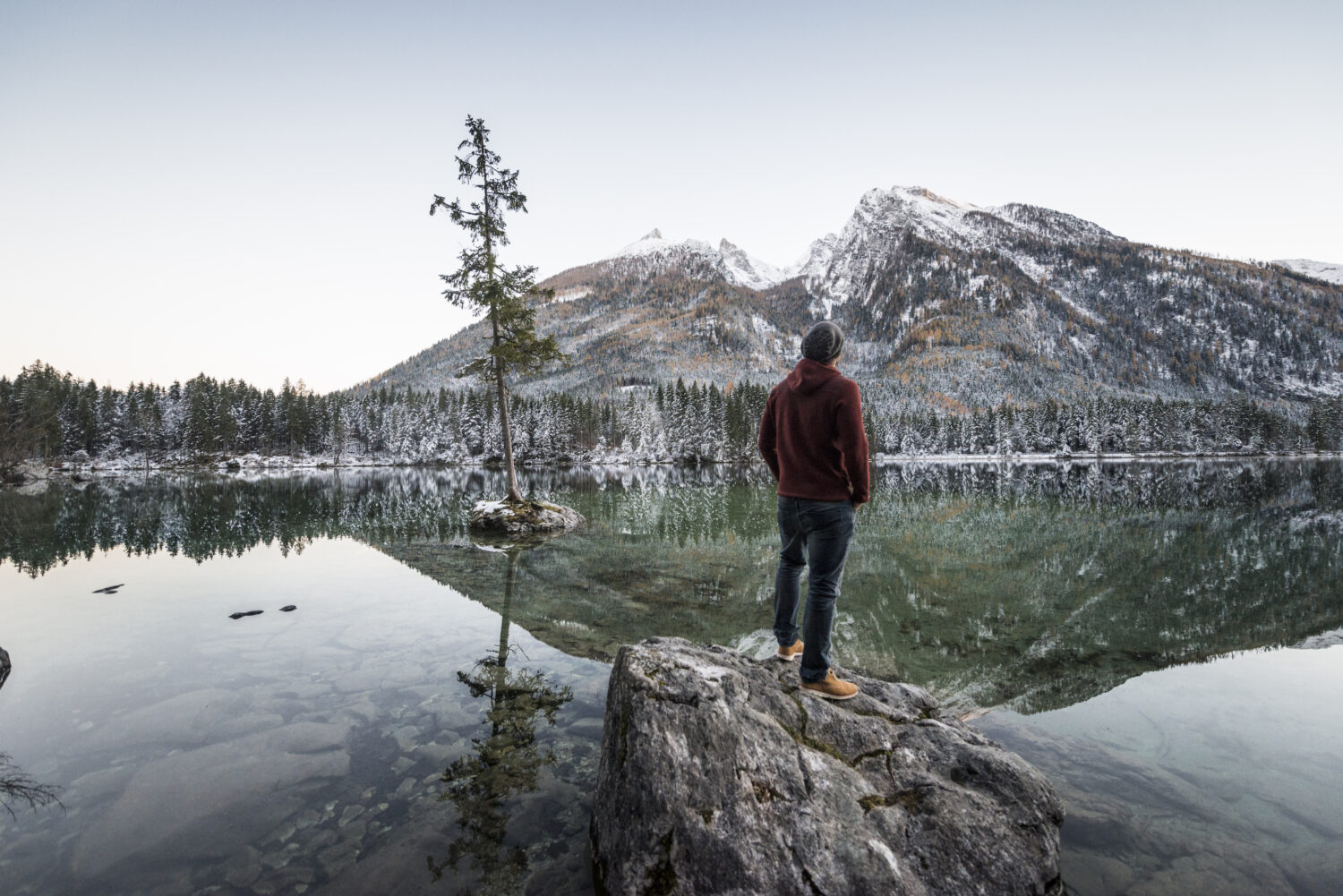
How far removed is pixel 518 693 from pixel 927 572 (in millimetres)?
11278

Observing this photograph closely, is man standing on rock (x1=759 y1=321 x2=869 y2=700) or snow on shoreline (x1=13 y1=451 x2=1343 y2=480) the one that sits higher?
man standing on rock (x1=759 y1=321 x2=869 y2=700)

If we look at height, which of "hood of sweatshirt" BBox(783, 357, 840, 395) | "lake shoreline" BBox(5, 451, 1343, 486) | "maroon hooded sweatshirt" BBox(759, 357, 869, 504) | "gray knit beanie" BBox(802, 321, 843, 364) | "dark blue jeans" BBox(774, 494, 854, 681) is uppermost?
"gray knit beanie" BBox(802, 321, 843, 364)

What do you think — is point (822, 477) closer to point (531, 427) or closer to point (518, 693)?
point (518, 693)

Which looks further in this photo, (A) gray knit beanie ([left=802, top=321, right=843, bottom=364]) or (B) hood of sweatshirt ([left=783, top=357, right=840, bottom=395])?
(A) gray knit beanie ([left=802, top=321, right=843, bottom=364])

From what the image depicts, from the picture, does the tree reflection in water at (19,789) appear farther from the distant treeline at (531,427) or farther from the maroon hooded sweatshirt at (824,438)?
the distant treeline at (531,427)

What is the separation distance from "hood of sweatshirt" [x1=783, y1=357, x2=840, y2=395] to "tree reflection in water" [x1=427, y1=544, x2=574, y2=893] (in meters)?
4.14

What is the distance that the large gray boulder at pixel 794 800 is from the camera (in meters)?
3.28

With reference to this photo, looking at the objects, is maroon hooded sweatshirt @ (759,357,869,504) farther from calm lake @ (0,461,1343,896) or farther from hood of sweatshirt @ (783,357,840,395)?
calm lake @ (0,461,1343,896)

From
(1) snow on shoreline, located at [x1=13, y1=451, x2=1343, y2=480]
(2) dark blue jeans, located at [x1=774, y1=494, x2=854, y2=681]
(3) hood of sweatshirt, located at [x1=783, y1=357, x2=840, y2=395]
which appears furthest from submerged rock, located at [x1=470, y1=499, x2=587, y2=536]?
(1) snow on shoreline, located at [x1=13, y1=451, x2=1343, y2=480]

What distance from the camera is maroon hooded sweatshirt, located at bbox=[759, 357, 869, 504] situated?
4.57 metres

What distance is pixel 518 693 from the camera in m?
6.66

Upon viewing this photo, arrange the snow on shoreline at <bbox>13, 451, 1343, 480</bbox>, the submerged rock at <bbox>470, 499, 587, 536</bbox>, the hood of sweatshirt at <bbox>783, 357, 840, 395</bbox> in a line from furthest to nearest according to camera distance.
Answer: the snow on shoreline at <bbox>13, 451, 1343, 480</bbox>
the submerged rock at <bbox>470, 499, 587, 536</bbox>
the hood of sweatshirt at <bbox>783, 357, 840, 395</bbox>

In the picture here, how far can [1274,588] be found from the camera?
12.3m

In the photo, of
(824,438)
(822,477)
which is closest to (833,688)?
(822,477)
